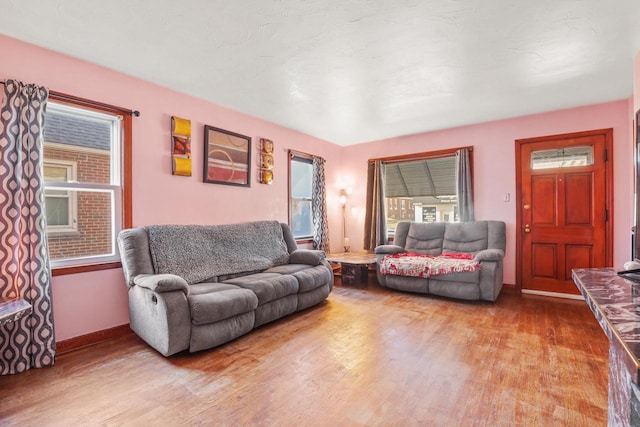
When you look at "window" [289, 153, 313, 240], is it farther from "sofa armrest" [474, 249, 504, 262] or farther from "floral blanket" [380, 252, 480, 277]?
"sofa armrest" [474, 249, 504, 262]

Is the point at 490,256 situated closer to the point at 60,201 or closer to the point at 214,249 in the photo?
the point at 214,249

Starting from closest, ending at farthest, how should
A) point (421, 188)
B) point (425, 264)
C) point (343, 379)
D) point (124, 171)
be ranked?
point (343, 379), point (124, 171), point (425, 264), point (421, 188)

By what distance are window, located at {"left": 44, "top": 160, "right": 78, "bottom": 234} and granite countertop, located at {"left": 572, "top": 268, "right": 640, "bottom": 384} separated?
3.49 meters

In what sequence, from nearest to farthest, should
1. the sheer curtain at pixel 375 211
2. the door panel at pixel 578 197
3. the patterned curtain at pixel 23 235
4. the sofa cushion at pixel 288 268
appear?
the patterned curtain at pixel 23 235 < the sofa cushion at pixel 288 268 < the door panel at pixel 578 197 < the sheer curtain at pixel 375 211

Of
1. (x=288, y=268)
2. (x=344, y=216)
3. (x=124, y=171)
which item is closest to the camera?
(x=124, y=171)

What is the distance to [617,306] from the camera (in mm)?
975

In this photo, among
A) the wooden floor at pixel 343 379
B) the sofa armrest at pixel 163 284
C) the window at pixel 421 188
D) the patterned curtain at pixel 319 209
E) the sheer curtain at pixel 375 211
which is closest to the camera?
the wooden floor at pixel 343 379

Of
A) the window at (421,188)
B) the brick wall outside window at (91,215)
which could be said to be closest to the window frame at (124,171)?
the brick wall outside window at (91,215)

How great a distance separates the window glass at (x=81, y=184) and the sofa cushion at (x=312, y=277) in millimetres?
1809

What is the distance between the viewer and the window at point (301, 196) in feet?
16.3

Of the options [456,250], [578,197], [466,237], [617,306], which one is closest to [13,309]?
[617,306]

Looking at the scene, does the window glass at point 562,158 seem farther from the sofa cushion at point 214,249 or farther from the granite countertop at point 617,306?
the sofa cushion at point 214,249

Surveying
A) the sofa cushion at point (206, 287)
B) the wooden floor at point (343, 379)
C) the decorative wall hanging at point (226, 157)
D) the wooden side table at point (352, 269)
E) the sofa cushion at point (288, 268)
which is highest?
the decorative wall hanging at point (226, 157)

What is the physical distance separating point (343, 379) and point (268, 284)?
122cm
